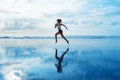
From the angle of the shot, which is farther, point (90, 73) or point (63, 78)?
point (90, 73)

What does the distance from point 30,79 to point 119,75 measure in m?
3.01

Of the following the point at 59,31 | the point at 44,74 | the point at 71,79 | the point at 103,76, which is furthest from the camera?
the point at 59,31

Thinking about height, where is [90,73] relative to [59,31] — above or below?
below

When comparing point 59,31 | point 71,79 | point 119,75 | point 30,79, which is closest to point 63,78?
point 71,79

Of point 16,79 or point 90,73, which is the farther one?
point 90,73

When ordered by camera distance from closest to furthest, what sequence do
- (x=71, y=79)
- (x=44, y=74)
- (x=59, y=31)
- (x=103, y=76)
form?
1. (x=71, y=79)
2. (x=103, y=76)
3. (x=44, y=74)
4. (x=59, y=31)

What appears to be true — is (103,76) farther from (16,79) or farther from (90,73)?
(16,79)

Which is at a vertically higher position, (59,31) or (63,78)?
(59,31)

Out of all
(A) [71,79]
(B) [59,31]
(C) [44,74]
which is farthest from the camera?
(B) [59,31]

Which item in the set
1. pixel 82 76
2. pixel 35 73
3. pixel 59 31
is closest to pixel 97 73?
pixel 82 76

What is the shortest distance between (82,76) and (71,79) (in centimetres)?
70

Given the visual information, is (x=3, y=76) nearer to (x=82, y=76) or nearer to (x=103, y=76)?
(x=82, y=76)

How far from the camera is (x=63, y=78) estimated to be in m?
9.20

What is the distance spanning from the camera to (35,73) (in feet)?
34.4
